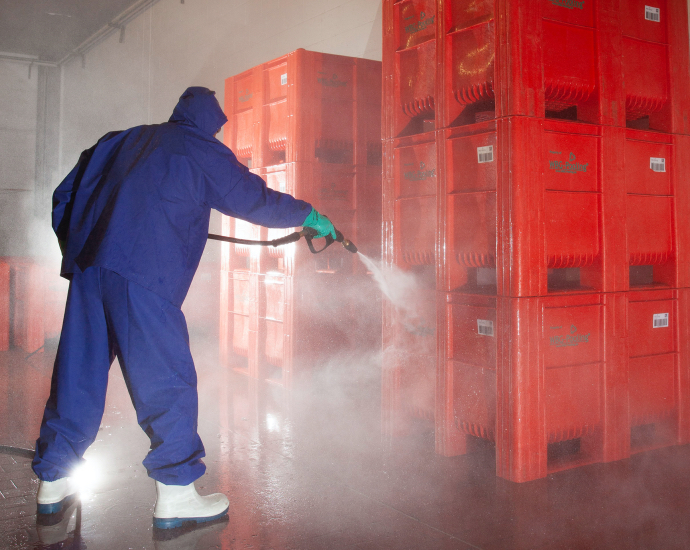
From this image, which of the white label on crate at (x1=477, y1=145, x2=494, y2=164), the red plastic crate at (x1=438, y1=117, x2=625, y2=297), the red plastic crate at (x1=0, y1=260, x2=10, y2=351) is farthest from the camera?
the red plastic crate at (x1=0, y1=260, x2=10, y2=351)

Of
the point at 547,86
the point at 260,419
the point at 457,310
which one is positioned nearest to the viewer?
the point at 547,86

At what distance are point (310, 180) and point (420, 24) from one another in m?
1.68

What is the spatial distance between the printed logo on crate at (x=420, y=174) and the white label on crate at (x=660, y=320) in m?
1.47

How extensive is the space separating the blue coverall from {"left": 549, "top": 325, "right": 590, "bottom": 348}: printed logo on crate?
5.02ft

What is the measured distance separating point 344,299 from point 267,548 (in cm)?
292

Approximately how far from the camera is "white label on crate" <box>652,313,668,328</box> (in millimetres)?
3424

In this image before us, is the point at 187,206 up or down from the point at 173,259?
up

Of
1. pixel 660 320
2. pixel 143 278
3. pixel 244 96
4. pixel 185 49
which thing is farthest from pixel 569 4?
pixel 185 49

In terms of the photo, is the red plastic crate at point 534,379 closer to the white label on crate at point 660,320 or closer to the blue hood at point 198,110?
the white label on crate at point 660,320

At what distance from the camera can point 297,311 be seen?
480 centimetres

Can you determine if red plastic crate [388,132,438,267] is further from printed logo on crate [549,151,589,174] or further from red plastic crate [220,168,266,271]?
red plastic crate [220,168,266,271]

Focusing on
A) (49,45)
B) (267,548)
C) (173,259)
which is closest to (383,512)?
(267,548)

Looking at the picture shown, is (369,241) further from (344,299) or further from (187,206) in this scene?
(187,206)

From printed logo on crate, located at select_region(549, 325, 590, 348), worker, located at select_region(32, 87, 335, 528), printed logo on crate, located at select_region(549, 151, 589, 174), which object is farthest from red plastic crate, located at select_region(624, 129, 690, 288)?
worker, located at select_region(32, 87, 335, 528)
